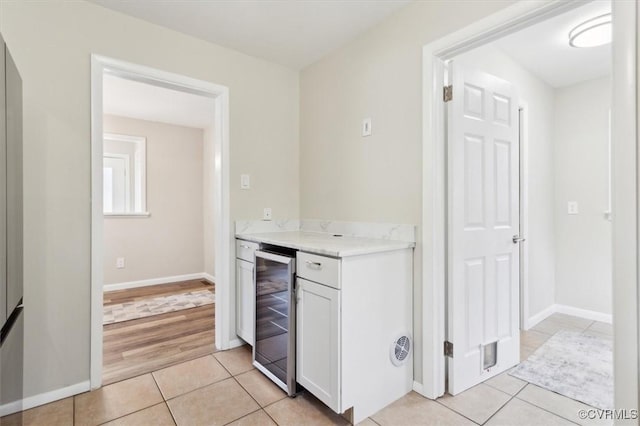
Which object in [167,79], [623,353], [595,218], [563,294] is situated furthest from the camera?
[563,294]

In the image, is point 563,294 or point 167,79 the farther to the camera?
point 563,294

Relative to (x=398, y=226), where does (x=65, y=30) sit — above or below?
above

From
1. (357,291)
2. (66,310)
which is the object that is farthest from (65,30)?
(357,291)

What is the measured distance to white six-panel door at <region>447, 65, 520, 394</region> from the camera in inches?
75.3

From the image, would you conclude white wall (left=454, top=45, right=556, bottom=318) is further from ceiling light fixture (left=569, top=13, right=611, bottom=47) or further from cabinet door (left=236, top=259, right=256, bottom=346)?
cabinet door (left=236, top=259, right=256, bottom=346)

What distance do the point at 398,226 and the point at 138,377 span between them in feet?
6.59

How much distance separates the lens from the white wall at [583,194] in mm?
3117

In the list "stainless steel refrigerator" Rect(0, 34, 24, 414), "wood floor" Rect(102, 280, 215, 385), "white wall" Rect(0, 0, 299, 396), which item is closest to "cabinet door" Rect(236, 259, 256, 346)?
"wood floor" Rect(102, 280, 215, 385)

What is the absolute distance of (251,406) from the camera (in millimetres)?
1798

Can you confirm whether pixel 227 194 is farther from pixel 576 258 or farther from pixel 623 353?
pixel 576 258

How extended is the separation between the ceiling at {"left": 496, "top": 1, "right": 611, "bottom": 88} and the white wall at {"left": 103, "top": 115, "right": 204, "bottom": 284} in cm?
437

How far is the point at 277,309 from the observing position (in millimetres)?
2061

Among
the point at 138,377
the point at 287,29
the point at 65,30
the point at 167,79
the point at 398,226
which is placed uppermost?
the point at 287,29

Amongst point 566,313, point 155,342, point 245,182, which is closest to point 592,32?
point 566,313
